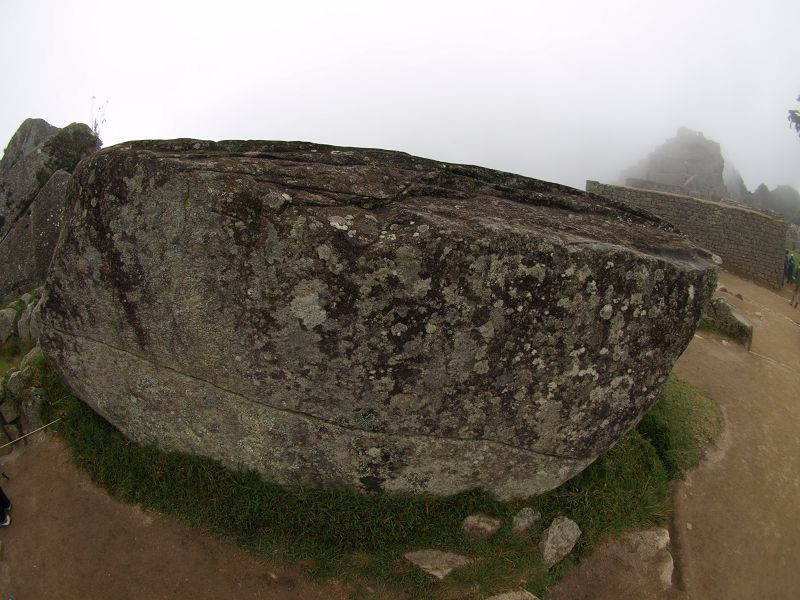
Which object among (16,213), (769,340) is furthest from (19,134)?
(769,340)

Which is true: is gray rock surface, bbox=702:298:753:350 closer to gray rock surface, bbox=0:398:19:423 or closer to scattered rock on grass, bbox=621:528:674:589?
scattered rock on grass, bbox=621:528:674:589

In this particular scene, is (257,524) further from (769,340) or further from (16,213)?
(769,340)

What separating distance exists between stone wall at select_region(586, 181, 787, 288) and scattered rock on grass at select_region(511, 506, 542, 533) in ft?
43.2

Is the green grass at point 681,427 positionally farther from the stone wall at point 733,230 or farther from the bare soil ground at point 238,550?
the stone wall at point 733,230

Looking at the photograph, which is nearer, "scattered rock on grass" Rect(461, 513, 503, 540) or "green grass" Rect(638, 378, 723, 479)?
"scattered rock on grass" Rect(461, 513, 503, 540)

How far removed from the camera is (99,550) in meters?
5.22

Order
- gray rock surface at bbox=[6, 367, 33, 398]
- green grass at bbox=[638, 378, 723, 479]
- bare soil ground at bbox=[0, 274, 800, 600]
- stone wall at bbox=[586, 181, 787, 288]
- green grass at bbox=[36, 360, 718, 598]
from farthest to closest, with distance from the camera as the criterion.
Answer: stone wall at bbox=[586, 181, 787, 288]
green grass at bbox=[638, 378, 723, 479]
gray rock surface at bbox=[6, 367, 33, 398]
green grass at bbox=[36, 360, 718, 598]
bare soil ground at bbox=[0, 274, 800, 600]

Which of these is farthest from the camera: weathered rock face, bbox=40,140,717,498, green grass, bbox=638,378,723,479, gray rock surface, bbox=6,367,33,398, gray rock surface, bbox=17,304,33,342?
gray rock surface, bbox=17,304,33,342

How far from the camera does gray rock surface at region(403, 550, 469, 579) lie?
5.06 metres

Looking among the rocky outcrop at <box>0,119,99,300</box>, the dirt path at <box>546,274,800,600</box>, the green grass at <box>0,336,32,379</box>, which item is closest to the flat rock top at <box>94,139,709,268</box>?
the dirt path at <box>546,274,800,600</box>

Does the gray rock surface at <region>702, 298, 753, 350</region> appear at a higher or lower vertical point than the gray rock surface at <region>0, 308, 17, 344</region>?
higher

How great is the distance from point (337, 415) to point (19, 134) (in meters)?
13.7

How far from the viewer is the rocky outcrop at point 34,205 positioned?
10.6m

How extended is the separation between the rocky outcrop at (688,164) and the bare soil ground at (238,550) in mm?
35871
